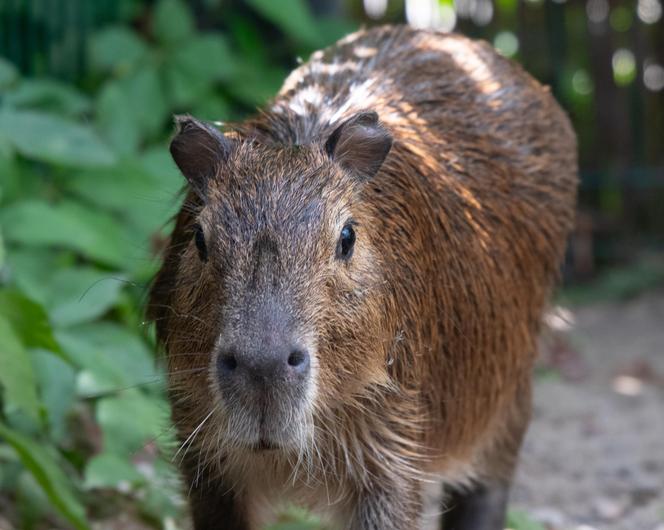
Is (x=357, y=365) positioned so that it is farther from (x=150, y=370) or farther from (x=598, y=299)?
(x=598, y=299)

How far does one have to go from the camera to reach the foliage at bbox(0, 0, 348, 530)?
4.11 metres

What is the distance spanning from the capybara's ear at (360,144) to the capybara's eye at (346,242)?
0.20 meters

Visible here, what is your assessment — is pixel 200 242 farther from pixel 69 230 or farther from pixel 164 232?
pixel 164 232

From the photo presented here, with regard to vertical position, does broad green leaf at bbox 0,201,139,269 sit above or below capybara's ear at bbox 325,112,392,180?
below

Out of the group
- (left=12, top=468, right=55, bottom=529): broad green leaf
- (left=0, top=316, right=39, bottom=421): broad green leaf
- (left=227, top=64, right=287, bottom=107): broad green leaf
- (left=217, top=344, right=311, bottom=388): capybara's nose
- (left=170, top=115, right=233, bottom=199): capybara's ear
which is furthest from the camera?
(left=227, top=64, right=287, bottom=107): broad green leaf

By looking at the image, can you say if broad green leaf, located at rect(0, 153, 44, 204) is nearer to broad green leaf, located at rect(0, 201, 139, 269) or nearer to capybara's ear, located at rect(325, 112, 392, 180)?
broad green leaf, located at rect(0, 201, 139, 269)

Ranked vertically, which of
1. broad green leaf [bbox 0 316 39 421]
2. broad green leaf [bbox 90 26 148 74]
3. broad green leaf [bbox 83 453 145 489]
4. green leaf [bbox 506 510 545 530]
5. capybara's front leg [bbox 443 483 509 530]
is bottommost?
green leaf [bbox 506 510 545 530]

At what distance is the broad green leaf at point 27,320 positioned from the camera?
4.05 metres

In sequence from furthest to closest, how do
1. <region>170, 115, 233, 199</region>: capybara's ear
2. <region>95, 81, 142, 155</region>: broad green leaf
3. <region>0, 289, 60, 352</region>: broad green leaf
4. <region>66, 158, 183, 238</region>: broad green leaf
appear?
<region>95, 81, 142, 155</region>: broad green leaf → <region>66, 158, 183, 238</region>: broad green leaf → <region>0, 289, 60, 352</region>: broad green leaf → <region>170, 115, 233, 199</region>: capybara's ear

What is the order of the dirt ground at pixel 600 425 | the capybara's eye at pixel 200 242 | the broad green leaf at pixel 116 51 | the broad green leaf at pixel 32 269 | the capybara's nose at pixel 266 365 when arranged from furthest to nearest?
the broad green leaf at pixel 116 51, the dirt ground at pixel 600 425, the broad green leaf at pixel 32 269, the capybara's eye at pixel 200 242, the capybara's nose at pixel 266 365

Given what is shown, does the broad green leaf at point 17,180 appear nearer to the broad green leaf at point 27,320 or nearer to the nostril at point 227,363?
the broad green leaf at point 27,320

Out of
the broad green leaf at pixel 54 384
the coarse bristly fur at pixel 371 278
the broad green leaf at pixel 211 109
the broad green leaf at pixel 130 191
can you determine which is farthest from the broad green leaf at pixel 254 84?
the broad green leaf at pixel 54 384

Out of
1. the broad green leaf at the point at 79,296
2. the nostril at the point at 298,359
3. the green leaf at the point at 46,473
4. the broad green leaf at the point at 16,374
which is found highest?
the nostril at the point at 298,359

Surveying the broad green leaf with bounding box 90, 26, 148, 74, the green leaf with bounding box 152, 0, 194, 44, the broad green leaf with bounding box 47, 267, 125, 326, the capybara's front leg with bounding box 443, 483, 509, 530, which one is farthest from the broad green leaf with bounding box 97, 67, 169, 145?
the capybara's front leg with bounding box 443, 483, 509, 530
